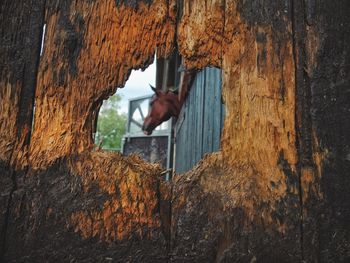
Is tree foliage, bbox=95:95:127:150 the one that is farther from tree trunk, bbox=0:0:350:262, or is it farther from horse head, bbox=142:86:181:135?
tree trunk, bbox=0:0:350:262

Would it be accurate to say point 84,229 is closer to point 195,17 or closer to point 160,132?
point 195,17

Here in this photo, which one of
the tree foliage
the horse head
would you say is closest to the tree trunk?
the horse head

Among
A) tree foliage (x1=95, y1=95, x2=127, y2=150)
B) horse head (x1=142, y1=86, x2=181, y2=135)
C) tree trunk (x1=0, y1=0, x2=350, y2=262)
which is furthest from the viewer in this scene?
tree foliage (x1=95, y1=95, x2=127, y2=150)

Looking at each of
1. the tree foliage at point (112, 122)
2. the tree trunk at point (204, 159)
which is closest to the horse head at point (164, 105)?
the tree trunk at point (204, 159)

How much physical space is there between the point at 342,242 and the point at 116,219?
1.79 feet

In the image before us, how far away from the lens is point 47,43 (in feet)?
3.31

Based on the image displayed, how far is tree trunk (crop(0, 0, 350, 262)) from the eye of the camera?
2.87 ft

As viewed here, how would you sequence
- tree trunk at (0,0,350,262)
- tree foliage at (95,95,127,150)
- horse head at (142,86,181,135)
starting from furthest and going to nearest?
tree foliage at (95,95,127,150) → horse head at (142,86,181,135) → tree trunk at (0,0,350,262)

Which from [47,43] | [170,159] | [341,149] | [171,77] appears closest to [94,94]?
[47,43]

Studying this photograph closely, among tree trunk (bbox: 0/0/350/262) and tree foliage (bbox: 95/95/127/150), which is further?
tree foliage (bbox: 95/95/127/150)

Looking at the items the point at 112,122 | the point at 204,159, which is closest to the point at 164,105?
the point at 204,159

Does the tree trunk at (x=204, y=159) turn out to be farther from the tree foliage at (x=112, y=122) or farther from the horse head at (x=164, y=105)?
the tree foliage at (x=112, y=122)

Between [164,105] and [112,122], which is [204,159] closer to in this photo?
[164,105]

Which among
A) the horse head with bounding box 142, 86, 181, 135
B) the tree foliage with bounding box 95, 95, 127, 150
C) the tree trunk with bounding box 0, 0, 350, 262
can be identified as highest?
the tree foliage with bounding box 95, 95, 127, 150
